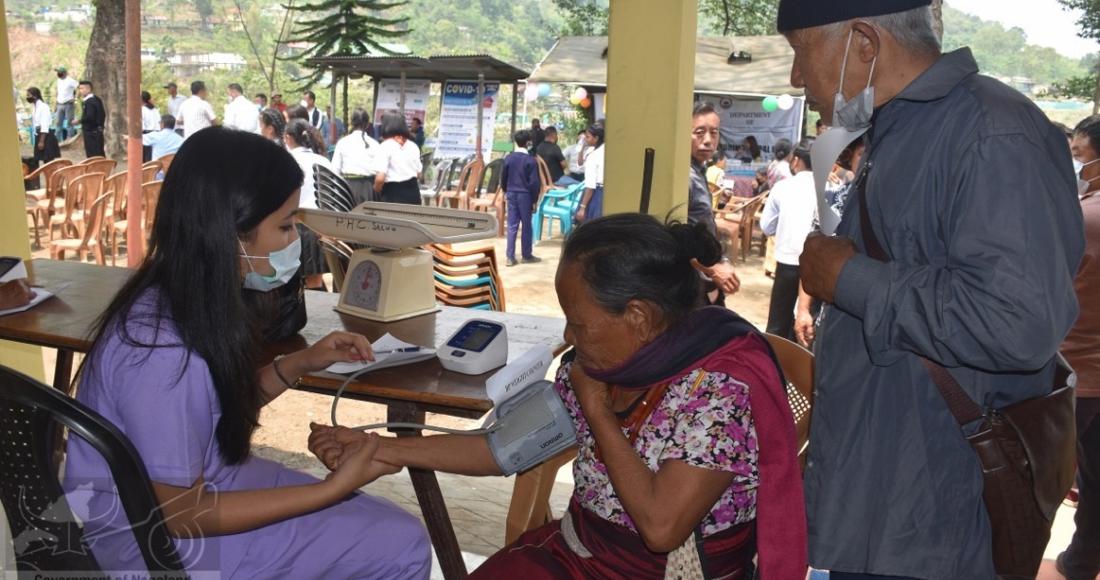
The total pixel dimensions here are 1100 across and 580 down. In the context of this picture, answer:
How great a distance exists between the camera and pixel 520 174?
997 centimetres

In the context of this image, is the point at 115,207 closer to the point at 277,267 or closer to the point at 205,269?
the point at 277,267

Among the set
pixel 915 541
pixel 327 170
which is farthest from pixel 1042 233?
pixel 327 170

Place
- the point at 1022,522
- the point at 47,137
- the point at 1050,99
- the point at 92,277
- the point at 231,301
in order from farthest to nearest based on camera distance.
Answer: the point at 1050,99 < the point at 47,137 < the point at 92,277 < the point at 231,301 < the point at 1022,522

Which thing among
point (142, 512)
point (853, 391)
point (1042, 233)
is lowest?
point (142, 512)

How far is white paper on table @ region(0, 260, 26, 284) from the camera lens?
2.65m

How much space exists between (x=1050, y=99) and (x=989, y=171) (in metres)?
22.6

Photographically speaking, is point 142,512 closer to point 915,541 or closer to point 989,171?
point 915,541

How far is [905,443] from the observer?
1.36 meters

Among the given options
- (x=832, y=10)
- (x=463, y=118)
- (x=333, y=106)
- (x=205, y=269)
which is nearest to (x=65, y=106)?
(x=333, y=106)

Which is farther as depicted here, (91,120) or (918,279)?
(91,120)

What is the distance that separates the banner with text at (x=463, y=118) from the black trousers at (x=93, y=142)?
19.1ft

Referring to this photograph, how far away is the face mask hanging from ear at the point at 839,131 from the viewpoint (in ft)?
4.50

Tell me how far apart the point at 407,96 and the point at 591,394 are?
44.1 feet

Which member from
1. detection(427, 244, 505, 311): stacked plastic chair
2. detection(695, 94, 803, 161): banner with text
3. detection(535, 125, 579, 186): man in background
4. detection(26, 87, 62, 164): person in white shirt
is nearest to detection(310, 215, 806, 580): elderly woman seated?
detection(427, 244, 505, 311): stacked plastic chair
